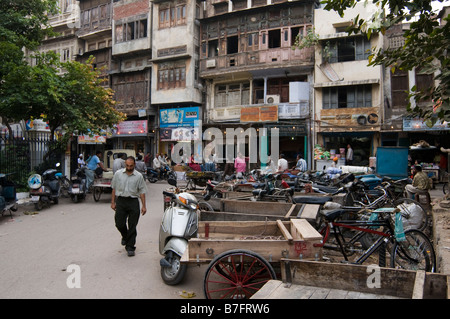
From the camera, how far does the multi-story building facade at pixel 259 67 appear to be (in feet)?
71.5

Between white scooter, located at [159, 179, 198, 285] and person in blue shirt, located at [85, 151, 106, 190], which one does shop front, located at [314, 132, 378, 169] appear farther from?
white scooter, located at [159, 179, 198, 285]

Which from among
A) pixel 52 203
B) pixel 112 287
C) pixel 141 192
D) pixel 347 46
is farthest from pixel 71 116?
pixel 347 46

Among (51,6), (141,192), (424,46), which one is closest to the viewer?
(424,46)

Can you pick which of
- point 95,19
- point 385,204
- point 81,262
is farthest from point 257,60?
point 81,262

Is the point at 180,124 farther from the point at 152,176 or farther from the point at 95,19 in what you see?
the point at 95,19

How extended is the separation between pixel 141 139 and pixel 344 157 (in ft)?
53.8

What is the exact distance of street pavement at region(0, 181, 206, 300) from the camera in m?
4.17

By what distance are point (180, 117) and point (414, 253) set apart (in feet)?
73.4

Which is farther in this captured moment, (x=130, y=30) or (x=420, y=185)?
(x=130, y=30)

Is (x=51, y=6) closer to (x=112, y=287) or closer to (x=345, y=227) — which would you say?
(x=112, y=287)

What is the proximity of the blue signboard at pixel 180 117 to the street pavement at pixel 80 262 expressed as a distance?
16692 mm

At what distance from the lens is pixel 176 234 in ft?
14.9

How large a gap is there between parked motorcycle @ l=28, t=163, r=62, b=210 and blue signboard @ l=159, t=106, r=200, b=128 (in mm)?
14710

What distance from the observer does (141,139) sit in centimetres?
2783
